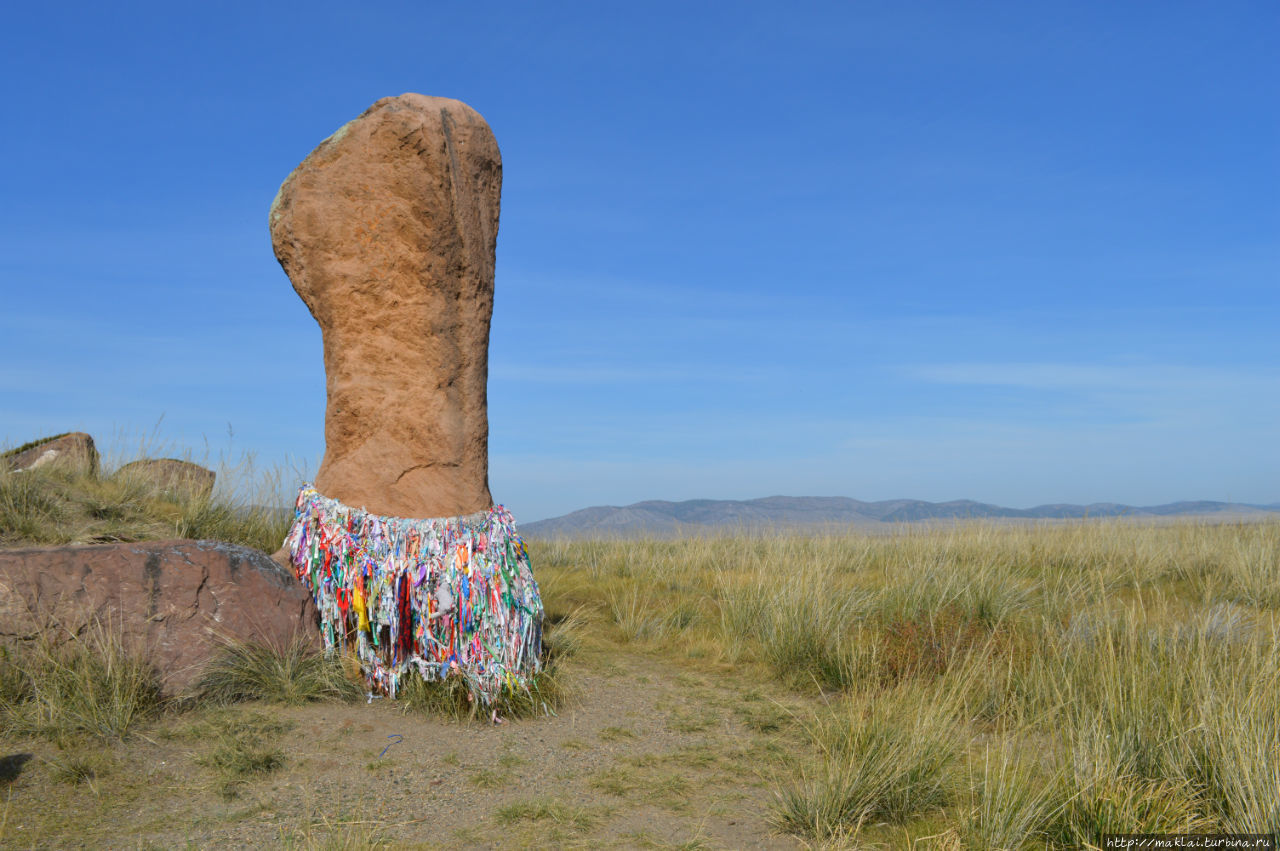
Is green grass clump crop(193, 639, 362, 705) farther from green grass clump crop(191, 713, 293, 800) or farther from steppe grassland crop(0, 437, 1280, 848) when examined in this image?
green grass clump crop(191, 713, 293, 800)

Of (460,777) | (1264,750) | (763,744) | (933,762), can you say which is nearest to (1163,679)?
(1264,750)

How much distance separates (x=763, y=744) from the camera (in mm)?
4562

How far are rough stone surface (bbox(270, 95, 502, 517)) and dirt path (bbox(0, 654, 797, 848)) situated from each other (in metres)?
1.32

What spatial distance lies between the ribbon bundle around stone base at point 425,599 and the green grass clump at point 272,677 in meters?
0.16

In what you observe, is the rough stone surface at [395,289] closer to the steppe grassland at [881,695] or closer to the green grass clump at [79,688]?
the steppe grassland at [881,695]

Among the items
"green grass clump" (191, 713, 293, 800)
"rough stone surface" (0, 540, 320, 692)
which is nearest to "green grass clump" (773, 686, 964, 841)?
"green grass clump" (191, 713, 293, 800)

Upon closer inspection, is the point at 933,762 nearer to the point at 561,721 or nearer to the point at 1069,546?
the point at 561,721

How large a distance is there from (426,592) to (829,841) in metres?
2.45

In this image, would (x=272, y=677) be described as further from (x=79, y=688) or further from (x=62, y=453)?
(x=62, y=453)

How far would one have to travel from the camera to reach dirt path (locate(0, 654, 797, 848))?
3.33 metres

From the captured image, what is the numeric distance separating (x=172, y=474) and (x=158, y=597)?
547 centimetres

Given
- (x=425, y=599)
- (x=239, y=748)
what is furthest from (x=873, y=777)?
(x=239, y=748)

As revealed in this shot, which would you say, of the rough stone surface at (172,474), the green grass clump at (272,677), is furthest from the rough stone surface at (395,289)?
the rough stone surface at (172,474)

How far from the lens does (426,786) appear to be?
3.85 m
